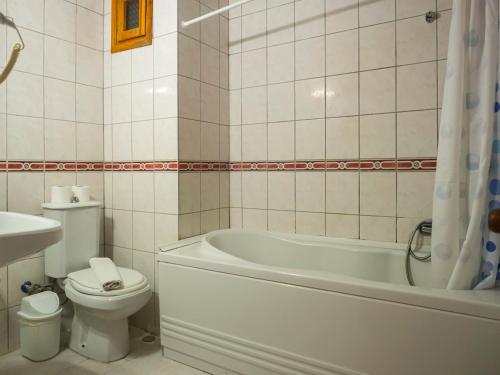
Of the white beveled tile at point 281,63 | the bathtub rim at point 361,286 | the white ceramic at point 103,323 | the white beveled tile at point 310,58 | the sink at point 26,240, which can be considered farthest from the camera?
the white beveled tile at point 281,63

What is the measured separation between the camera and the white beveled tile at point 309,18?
2.19m

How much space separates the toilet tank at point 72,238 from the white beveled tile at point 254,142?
108 cm

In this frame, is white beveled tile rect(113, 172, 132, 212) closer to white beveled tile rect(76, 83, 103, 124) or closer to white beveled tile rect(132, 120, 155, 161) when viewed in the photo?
white beveled tile rect(132, 120, 155, 161)

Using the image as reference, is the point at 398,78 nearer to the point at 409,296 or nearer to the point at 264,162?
the point at 264,162

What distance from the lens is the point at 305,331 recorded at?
1.47 metres

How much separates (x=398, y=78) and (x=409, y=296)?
50.8 inches

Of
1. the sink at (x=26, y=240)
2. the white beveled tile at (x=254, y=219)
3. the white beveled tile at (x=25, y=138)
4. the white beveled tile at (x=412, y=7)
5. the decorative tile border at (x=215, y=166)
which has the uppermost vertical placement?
the white beveled tile at (x=412, y=7)

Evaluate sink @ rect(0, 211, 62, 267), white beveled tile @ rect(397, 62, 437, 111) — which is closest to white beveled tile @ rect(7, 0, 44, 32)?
sink @ rect(0, 211, 62, 267)

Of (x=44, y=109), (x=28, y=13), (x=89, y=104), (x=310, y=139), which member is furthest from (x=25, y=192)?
(x=310, y=139)

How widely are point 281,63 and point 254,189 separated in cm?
91

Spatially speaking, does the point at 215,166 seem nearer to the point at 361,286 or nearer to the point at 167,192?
the point at 167,192

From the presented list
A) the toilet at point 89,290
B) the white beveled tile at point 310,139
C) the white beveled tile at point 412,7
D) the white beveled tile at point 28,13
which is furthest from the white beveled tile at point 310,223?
the white beveled tile at point 28,13

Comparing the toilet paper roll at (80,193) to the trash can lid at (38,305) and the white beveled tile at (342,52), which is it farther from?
the white beveled tile at (342,52)

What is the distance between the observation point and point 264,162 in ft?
8.00
